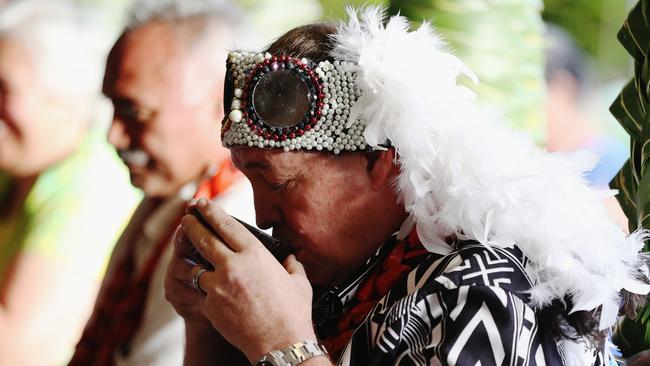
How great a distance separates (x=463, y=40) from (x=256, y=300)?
1.22 m

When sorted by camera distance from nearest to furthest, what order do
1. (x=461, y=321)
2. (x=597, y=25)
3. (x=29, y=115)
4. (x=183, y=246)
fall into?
(x=461, y=321) < (x=183, y=246) < (x=29, y=115) < (x=597, y=25)

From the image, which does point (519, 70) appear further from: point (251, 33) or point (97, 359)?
point (97, 359)

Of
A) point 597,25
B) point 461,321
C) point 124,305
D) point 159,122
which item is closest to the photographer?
point 461,321

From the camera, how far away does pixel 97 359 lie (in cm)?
194

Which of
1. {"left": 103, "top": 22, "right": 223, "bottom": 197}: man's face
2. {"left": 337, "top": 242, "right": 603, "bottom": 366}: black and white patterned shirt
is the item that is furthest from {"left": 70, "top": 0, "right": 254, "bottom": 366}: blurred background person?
{"left": 337, "top": 242, "right": 603, "bottom": 366}: black and white patterned shirt

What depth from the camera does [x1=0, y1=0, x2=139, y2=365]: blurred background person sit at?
2.11 metres

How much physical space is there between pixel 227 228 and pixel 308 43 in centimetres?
26

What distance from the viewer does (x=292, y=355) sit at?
91 cm

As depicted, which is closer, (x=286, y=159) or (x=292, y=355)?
(x=292, y=355)

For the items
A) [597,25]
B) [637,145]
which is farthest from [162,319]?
[597,25]

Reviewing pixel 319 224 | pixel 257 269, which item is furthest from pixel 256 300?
pixel 319 224

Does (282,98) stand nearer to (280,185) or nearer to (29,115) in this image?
(280,185)

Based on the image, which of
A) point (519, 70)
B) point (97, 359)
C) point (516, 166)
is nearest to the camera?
point (516, 166)

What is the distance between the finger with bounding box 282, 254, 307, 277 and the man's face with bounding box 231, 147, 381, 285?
1.6 inches
